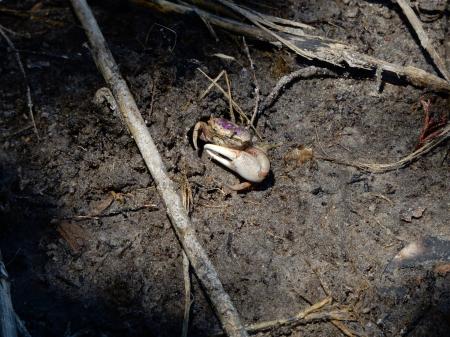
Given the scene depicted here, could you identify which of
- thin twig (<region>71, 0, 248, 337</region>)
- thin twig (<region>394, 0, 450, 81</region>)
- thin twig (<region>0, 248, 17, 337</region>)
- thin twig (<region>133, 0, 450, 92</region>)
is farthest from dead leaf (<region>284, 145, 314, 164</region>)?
thin twig (<region>0, 248, 17, 337</region>)

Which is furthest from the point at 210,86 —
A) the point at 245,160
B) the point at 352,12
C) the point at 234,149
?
the point at 352,12

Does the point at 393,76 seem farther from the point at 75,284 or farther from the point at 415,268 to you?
the point at 75,284

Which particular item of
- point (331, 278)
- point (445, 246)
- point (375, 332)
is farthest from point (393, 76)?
point (375, 332)

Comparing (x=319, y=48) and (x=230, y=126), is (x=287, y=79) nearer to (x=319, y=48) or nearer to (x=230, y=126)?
(x=319, y=48)

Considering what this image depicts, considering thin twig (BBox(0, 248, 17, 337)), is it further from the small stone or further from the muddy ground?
the small stone

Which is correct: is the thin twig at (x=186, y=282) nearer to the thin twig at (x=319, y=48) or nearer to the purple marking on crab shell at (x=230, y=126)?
the purple marking on crab shell at (x=230, y=126)
